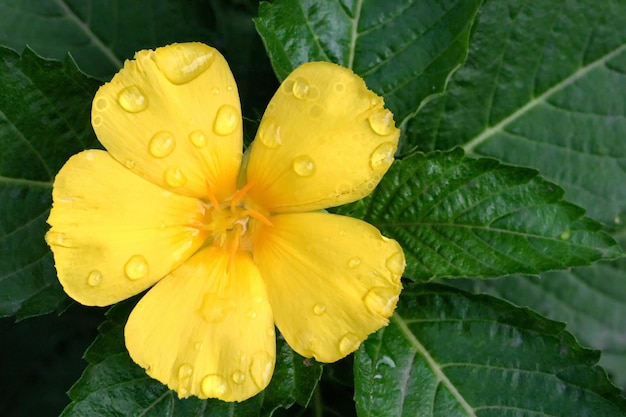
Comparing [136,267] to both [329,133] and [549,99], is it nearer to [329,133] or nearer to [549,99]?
[329,133]

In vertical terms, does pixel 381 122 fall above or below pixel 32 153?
above

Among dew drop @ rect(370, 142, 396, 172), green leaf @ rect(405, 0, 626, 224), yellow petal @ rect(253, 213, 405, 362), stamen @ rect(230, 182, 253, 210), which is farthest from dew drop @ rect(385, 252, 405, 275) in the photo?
green leaf @ rect(405, 0, 626, 224)

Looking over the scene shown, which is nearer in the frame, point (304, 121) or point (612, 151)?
point (304, 121)

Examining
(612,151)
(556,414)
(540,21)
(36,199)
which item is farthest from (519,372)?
(36,199)

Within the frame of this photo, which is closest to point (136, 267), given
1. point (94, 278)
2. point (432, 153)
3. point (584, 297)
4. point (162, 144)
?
point (94, 278)

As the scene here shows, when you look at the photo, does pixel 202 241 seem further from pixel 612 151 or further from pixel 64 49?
pixel 612 151

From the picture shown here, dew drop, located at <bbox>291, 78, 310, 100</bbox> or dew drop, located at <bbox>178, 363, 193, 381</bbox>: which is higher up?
dew drop, located at <bbox>291, 78, 310, 100</bbox>

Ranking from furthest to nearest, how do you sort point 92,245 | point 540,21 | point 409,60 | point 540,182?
point 540,21 < point 409,60 < point 540,182 < point 92,245

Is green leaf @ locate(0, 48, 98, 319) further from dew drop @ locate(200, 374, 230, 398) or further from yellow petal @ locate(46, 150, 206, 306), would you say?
dew drop @ locate(200, 374, 230, 398)
